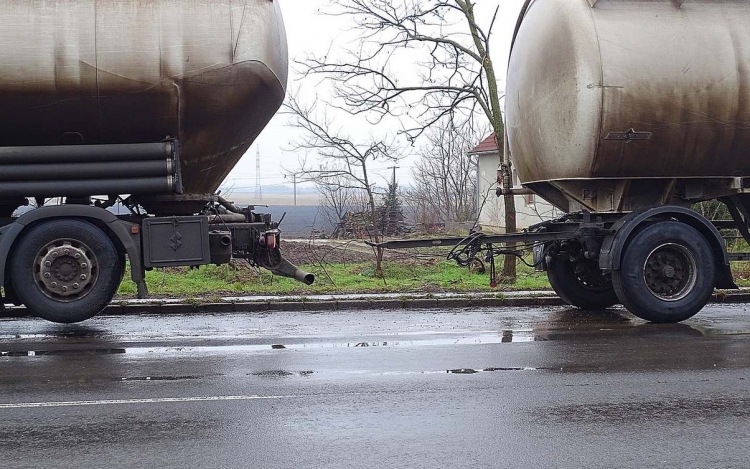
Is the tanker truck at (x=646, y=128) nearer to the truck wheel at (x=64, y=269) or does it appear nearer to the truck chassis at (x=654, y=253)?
the truck chassis at (x=654, y=253)

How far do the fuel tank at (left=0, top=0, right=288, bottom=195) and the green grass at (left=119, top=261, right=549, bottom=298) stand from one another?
3.69 meters

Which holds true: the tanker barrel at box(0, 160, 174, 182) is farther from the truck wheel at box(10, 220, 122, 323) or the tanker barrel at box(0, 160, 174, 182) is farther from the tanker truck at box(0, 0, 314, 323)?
the truck wheel at box(10, 220, 122, 323)

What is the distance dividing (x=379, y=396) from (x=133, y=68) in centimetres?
532

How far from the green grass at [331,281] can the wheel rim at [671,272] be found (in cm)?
384

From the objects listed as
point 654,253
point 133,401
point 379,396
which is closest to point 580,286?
point 654,253

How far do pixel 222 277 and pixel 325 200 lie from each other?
696 inches

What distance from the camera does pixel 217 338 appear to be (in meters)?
9.47

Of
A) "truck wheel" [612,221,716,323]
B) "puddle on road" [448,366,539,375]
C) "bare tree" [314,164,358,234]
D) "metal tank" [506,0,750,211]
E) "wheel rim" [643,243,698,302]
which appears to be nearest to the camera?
"puddle on road" [448,366,539,375]

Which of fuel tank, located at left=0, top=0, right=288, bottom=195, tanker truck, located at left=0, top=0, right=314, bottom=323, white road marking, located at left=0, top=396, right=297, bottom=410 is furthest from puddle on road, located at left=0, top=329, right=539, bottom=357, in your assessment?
fuel tank, located at left=0, top=0, right=288, bottom=195

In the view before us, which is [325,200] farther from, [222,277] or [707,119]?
[707,119]

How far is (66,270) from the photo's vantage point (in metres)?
9.91

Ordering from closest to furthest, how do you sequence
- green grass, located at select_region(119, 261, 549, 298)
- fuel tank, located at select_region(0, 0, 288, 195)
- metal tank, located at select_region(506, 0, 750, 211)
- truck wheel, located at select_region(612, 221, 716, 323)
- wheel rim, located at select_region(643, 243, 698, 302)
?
fuel tank, located at select_region(0, 0, 288, 195)
metal tank, located at select_region(506, 0, 750, 211)
truck wheel, located at select_region(612, 221, 716, 323)
wheel rim, located at select_region(643, 243, 698, 302)
green grass, located at select_region(119, 261, 549, 298)

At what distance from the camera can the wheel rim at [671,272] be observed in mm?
10414

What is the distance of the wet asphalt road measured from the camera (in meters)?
5.08
